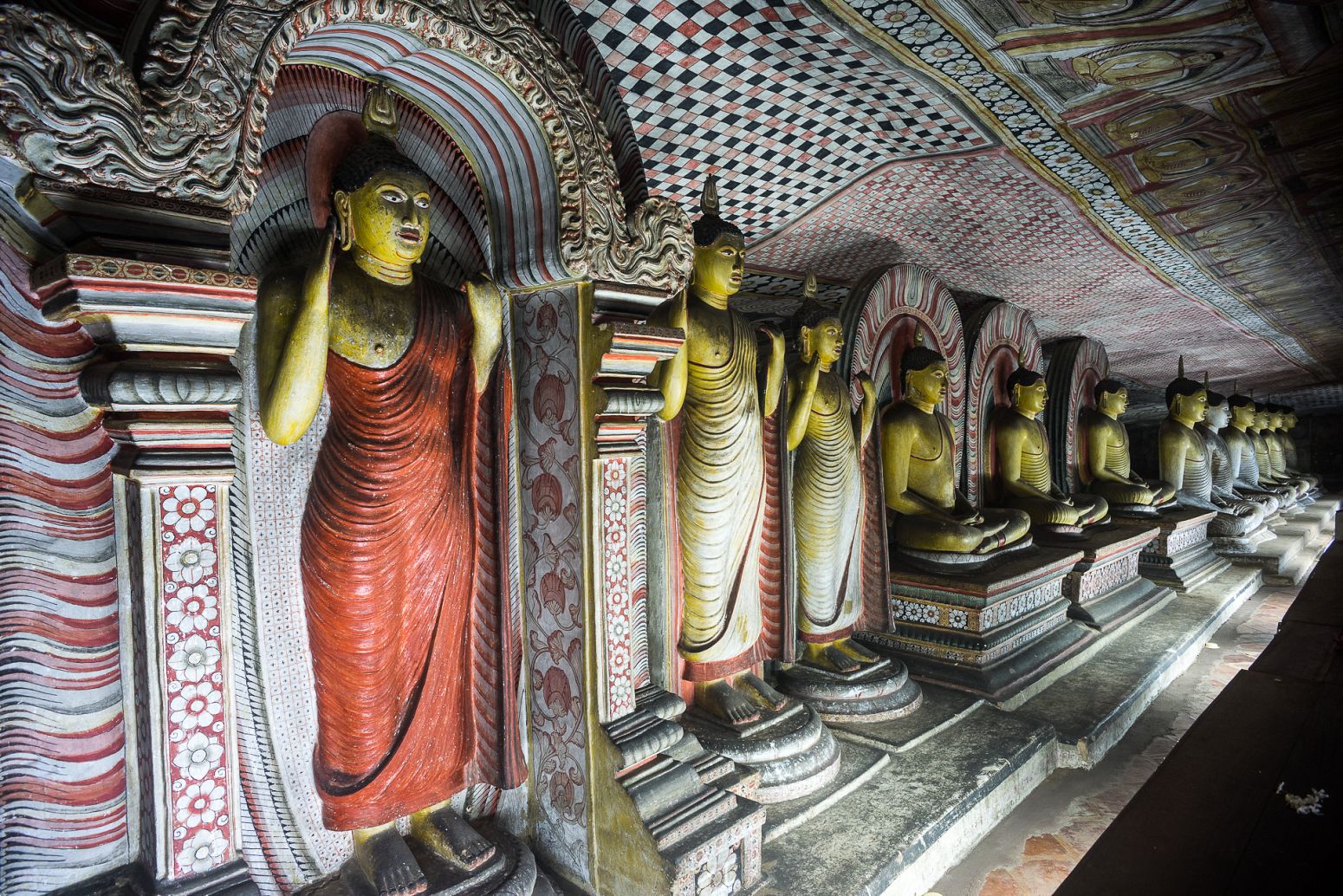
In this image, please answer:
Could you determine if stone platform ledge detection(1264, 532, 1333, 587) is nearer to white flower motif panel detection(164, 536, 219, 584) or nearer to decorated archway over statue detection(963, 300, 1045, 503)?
decorated archway over statue detection(963, 300, 1045, 503)

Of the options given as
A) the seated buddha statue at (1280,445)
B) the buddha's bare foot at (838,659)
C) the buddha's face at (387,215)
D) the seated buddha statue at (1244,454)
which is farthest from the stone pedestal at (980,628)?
the seated buddha statue at (1280,445)

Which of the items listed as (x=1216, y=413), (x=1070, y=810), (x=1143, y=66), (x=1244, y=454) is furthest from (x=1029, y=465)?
(x=1244, y=454)

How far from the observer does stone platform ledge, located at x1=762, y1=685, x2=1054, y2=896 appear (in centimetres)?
270

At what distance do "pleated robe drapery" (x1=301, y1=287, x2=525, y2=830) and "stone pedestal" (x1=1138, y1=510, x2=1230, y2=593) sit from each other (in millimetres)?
7082

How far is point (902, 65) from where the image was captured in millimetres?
3018

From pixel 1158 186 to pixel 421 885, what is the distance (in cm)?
519

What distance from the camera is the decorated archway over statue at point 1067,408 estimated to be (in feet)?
25.6

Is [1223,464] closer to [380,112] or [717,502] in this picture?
[717,502]

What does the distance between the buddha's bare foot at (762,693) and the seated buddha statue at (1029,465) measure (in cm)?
397

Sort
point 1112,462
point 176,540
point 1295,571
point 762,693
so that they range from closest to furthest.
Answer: point 176,540 → point 762,693 → point 1112,462 → point 1295,571

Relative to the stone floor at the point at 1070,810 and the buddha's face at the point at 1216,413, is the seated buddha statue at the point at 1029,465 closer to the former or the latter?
the stone floor at the point at 1070,810

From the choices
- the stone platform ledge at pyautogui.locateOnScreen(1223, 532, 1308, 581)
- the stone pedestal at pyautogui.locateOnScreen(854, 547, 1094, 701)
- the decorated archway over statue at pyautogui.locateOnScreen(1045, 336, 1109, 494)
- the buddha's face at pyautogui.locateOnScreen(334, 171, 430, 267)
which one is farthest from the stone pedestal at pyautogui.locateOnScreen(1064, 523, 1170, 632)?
the buddha's face at pyautogui.locateOnScreen(334, 171, 430, 267)

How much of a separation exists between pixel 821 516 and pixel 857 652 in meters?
0.83

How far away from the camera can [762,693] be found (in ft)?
11.2
